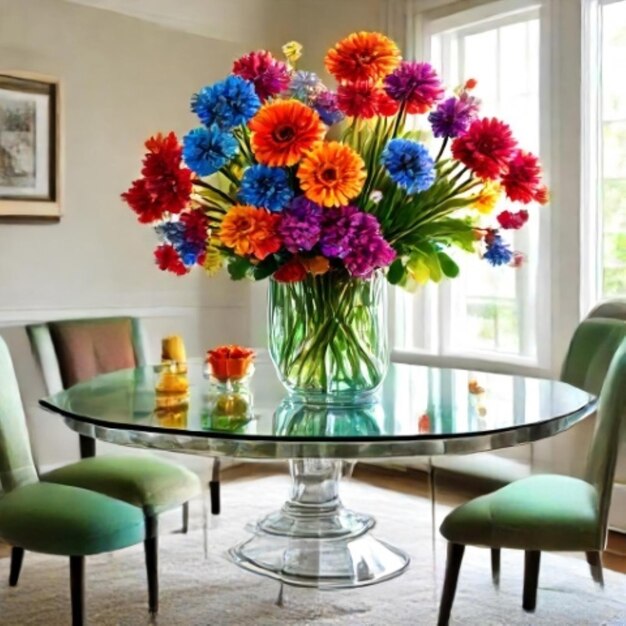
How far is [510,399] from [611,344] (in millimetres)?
559

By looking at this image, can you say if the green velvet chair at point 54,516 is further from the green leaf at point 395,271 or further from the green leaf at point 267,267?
the green leaf at point 395,271

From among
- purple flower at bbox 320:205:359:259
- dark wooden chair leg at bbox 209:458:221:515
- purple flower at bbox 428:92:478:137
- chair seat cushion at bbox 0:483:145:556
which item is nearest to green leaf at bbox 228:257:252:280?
purple flower at bbox 320:205:359:259

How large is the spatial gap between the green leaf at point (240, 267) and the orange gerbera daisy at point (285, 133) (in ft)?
1.01

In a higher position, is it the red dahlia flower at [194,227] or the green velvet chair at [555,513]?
the red dahlia flower at [194,227]

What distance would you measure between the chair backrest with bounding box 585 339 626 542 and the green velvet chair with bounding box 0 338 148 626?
120 centimetres

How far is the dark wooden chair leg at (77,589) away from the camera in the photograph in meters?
2.26

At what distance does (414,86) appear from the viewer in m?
2.05

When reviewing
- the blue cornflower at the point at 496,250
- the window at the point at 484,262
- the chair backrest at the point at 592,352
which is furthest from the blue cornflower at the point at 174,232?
the window at the point at 484,262

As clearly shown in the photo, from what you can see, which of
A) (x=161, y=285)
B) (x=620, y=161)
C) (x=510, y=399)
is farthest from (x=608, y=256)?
(x=161, y=285)

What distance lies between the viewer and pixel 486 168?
197 centimetres

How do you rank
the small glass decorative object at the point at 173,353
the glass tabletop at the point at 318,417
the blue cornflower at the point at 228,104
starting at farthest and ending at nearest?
the small glass decorative object at the point at 173,353 < the blue cornflower at the point at 228,104 < the glass tabletop at the point at 318,417

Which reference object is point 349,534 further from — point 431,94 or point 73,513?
point 431,94

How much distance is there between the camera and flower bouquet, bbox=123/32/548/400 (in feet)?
6.43

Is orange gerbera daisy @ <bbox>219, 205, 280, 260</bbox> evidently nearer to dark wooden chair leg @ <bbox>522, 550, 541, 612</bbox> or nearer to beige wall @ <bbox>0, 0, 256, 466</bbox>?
dark wooden chair leg @ <bbox>522, 550, 541, 612</bbox>
